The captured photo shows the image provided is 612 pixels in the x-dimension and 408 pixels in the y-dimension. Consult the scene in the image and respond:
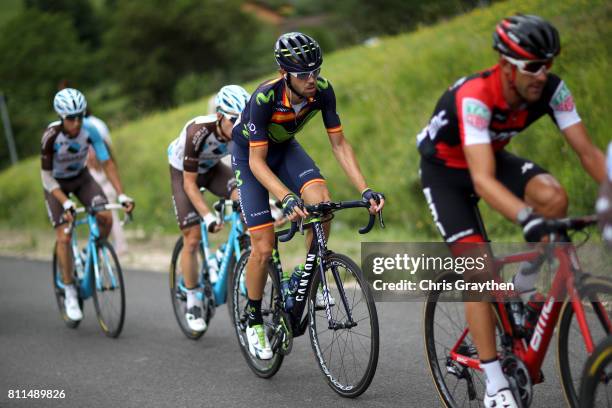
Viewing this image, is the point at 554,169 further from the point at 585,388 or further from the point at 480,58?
the point at 585,388

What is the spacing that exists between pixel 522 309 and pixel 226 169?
14.1 ft

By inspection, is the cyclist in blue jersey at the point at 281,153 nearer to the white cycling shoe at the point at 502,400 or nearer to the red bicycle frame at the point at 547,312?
the red bicycle frame at the point at 547,312

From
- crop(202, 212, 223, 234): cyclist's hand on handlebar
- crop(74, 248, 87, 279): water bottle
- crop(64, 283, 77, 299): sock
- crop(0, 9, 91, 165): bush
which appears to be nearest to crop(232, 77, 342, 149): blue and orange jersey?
crop(202, 212, 223, 234): cyclist's hand on handlebar

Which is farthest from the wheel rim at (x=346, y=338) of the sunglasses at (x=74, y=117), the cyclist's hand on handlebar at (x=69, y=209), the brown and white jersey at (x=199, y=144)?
the sunglasses at (x=74, y=117)

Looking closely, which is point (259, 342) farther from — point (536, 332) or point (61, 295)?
point (61, 295)

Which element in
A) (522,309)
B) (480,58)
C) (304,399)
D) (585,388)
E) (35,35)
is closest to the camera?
(585,388)

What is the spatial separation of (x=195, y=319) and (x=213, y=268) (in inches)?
20.1

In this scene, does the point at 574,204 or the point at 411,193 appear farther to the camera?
the point at 411,193

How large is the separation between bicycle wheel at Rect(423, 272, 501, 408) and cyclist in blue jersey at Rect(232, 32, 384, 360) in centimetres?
74

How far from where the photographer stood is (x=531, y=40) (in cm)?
364

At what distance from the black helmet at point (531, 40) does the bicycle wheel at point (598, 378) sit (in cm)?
133

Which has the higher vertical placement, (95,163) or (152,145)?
(95,163)

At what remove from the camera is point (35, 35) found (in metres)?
78.8

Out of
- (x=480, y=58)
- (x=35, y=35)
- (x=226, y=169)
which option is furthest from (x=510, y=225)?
(x=35, y=35)
